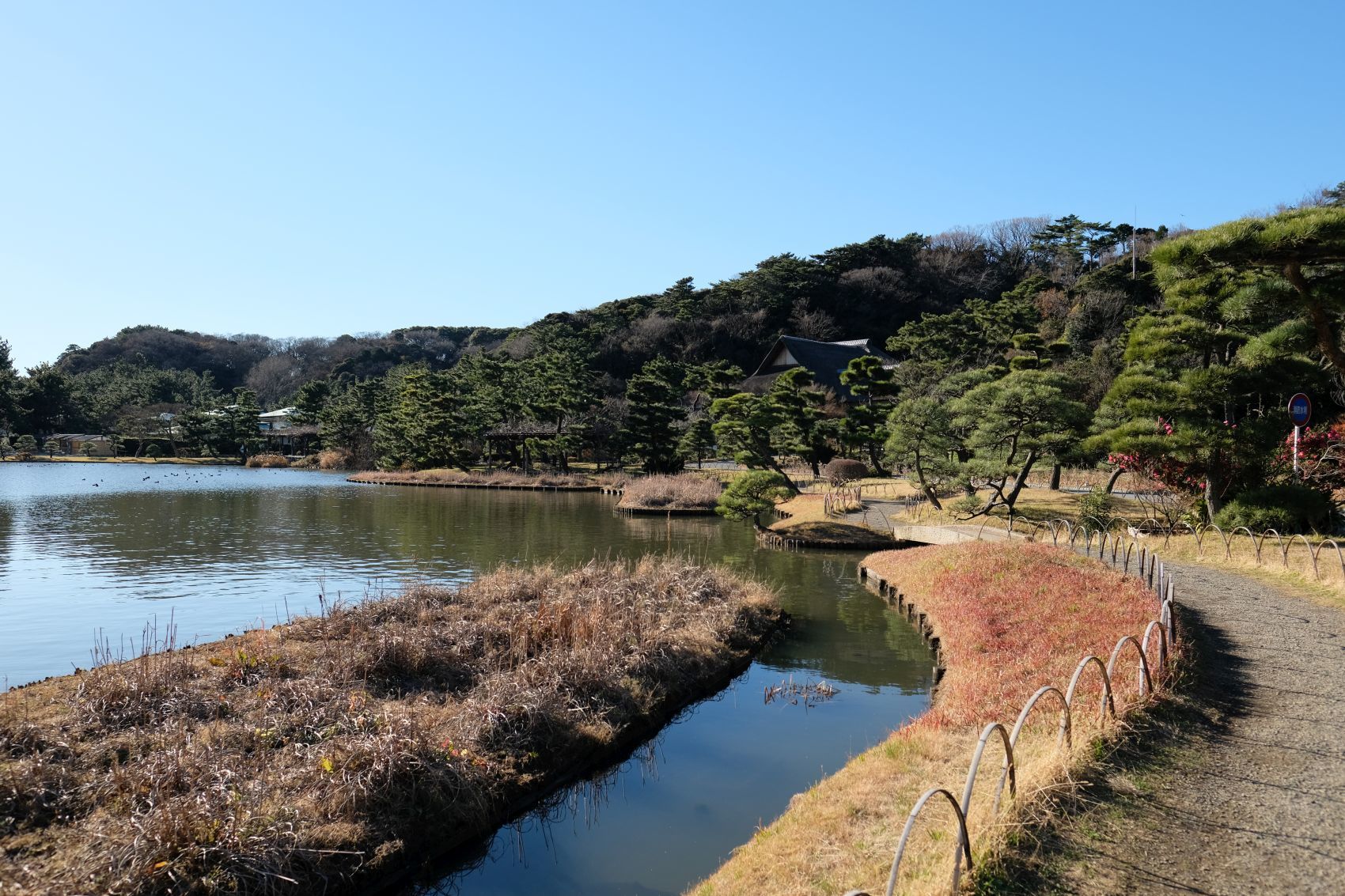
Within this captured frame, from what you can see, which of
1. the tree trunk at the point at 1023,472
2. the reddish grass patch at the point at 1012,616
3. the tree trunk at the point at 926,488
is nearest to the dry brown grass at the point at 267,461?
the tree trunk at the point at 926,488

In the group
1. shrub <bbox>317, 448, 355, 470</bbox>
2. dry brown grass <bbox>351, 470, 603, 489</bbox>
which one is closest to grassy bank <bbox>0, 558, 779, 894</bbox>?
dry brown grass <bbox>351, 470, 603, 489</bbox>

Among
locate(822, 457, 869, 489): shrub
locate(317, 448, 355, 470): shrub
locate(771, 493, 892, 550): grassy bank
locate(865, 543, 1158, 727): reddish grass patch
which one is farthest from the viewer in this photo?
locate(317, 448, 355, 470): shrub

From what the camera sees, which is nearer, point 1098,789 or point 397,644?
point 1098,789

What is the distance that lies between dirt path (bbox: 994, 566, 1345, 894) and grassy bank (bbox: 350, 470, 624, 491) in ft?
102

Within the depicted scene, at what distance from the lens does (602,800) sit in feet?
22.2

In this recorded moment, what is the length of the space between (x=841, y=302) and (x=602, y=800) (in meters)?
55.9

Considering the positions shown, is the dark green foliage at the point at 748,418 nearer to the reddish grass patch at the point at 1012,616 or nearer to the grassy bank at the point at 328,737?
the reddish grass patch at the point at 1012,616

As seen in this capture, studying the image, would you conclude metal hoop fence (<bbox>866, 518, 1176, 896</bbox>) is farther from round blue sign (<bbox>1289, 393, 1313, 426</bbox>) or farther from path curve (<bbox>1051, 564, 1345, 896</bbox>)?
round blue sign (<bbox>1289, 393, 1313, 426</bbox>)

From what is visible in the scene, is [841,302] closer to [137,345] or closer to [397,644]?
[397,644]

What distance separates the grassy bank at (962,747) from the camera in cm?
450

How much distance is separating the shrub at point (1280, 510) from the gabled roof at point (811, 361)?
28066mm

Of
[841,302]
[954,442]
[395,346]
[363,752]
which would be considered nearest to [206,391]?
[395,346]

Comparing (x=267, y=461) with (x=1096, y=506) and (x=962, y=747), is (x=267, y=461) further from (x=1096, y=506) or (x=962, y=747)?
(x=962, y=747)

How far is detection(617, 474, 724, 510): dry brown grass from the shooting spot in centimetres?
2925
